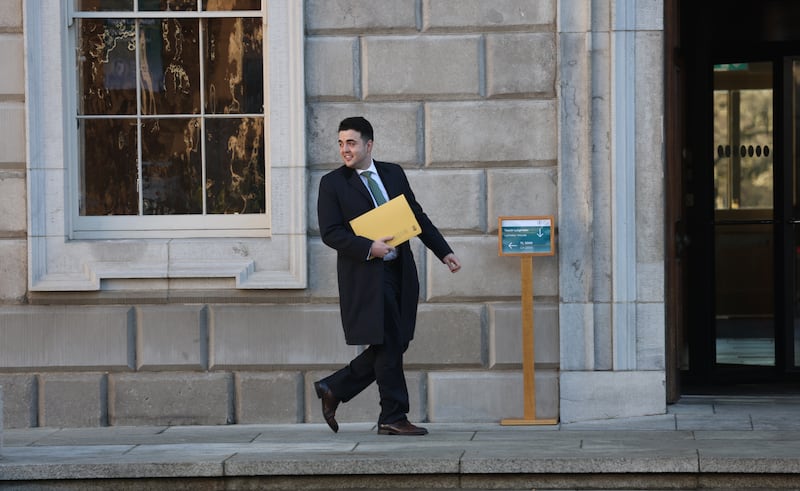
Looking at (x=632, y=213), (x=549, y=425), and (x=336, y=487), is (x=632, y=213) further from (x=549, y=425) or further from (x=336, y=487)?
(x=336, y=487)

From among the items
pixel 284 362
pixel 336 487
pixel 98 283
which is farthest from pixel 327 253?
pixel 336 487

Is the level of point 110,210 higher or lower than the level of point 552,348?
higher

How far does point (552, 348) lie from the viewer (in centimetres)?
975

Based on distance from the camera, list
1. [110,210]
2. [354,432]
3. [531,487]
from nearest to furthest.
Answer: [531,487], [354,432], [110,210]

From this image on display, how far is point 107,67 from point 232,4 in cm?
91

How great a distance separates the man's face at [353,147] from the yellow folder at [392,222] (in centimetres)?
31

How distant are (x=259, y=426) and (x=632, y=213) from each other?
2653 mm

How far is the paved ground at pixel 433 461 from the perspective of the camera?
7.78 metres

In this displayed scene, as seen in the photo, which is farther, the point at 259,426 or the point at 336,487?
the point at 259,426

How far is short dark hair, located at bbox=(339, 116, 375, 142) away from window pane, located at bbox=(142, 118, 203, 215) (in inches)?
70.0

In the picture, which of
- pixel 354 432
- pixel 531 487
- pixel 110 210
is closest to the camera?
pixel 531 487

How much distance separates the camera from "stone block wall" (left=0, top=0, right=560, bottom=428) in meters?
9.73

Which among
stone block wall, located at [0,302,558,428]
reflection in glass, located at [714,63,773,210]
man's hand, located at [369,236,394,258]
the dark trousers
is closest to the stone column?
stone block wall, located at [0,302,558,428]

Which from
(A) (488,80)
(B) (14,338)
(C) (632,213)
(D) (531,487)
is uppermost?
(A) (488,80)
